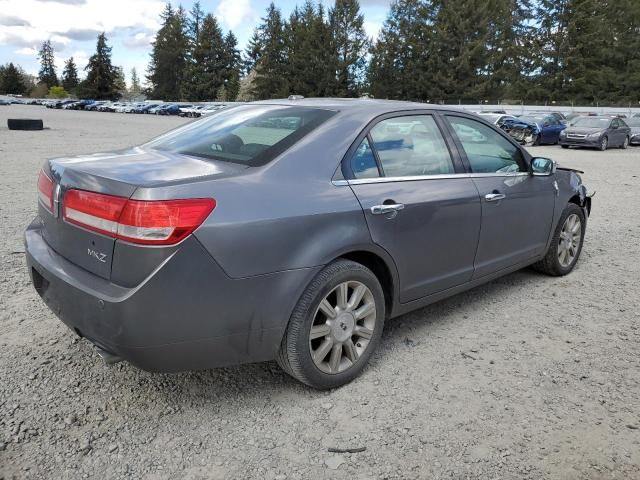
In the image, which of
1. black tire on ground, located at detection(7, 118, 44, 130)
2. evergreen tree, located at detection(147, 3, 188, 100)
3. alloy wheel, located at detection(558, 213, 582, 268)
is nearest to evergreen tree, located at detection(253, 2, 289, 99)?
evergreen tree, located at detection(147, 3, 188, 100)

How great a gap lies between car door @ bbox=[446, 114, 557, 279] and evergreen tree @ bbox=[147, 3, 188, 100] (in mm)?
104014

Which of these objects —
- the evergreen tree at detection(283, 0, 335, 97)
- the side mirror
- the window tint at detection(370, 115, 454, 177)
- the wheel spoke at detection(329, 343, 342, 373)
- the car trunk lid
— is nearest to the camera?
the car trunk lid

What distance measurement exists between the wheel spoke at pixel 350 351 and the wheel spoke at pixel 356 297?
0.67 ft

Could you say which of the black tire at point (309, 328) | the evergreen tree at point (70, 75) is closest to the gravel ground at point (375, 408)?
the black tire at point (309, 328)

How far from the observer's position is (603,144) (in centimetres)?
2205

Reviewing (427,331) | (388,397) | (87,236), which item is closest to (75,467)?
(87,236)

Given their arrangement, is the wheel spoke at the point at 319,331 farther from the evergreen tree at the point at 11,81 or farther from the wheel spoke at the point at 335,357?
the evergreen tree at the point at 11,81

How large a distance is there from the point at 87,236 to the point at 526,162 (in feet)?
11.2

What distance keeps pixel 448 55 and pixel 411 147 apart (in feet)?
228

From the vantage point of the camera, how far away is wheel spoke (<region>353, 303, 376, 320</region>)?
126 inches

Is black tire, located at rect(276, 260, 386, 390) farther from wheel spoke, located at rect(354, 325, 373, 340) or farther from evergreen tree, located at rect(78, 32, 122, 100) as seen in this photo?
evergreen tree, located at rect(78, 32, 122, 100)

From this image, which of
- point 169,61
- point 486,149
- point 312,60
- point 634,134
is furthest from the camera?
point 169,61

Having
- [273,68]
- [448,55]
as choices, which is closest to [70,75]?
[273,68]

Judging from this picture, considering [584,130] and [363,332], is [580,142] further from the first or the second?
[363,332]
